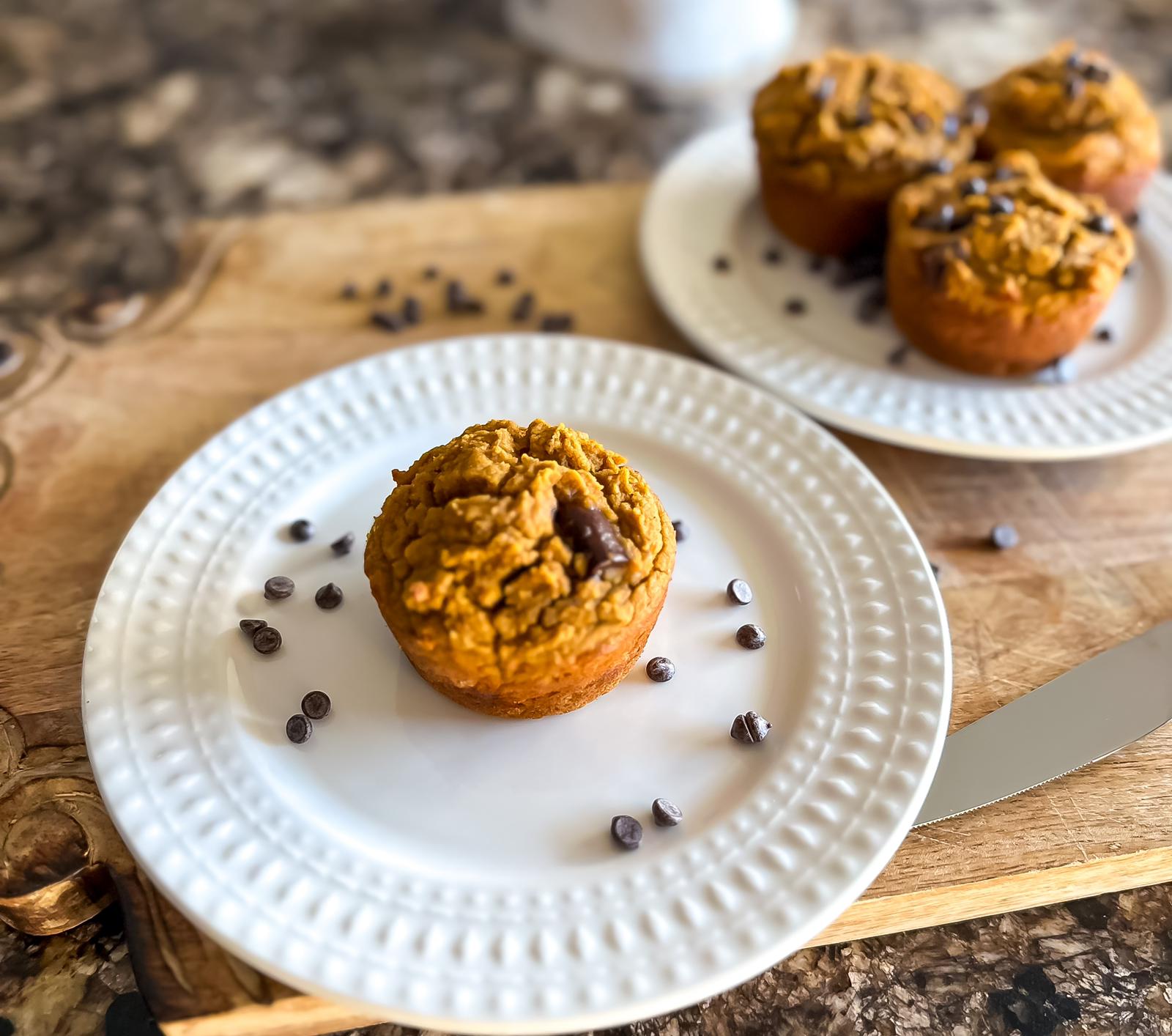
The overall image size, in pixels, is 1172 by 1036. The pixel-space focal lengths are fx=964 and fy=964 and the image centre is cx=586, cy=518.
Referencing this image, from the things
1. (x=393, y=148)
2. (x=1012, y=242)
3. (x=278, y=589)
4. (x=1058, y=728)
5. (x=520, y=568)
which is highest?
(x=1012, y=242)

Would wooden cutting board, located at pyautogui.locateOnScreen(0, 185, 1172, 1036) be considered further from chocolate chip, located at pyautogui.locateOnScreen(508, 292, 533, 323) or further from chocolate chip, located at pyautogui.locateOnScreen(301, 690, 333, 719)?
chocolate chip, located at pyautogui.locateOnScreen(301, 690, 333, 719)

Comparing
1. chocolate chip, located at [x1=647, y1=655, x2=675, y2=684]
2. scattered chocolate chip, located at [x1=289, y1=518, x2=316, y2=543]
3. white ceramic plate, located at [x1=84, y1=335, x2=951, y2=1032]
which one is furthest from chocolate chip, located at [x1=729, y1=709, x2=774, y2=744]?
scattered chocolate chip, located at [x1=289, y1=518, x2=316, y2=543]

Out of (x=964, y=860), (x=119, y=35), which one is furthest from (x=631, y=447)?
(x=119, y=35)

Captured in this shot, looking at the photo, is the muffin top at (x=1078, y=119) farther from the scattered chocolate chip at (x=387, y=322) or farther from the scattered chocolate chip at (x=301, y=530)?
the scattered chocolate chip at (x=301, y=530)

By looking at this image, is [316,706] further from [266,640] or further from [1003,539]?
[1003,539]

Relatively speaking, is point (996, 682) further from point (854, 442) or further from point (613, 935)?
point (613, 935)

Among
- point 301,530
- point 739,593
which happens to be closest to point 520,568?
point 739,593

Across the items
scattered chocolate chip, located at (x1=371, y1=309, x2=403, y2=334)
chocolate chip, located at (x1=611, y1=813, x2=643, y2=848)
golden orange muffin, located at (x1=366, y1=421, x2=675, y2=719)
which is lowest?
chocolate chip, located at (x1=611, y1=813, x2=643, y2=848)
